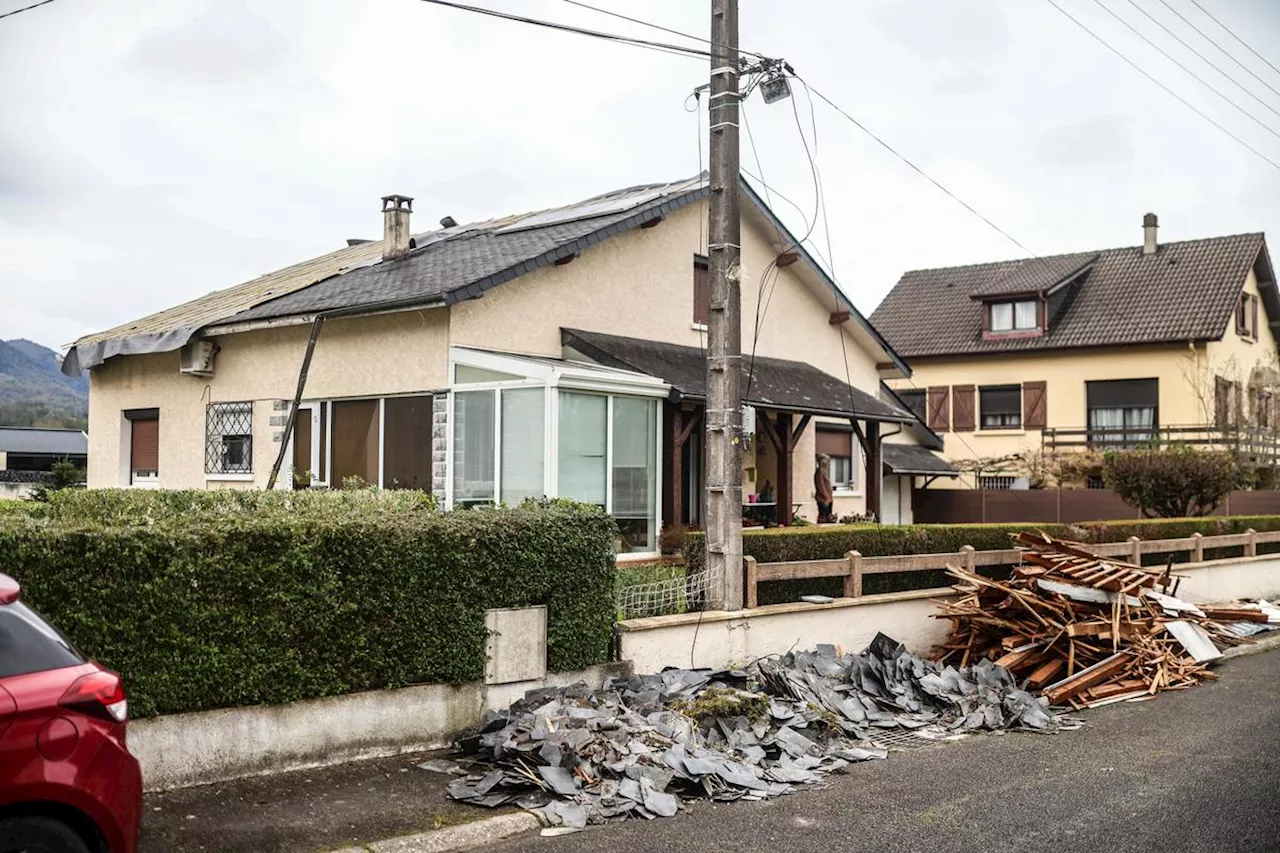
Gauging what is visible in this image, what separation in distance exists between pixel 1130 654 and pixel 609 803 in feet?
22.9

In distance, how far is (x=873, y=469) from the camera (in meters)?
21.4

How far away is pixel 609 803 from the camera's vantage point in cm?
707

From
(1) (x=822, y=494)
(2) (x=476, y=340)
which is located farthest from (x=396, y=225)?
(1) (x=822, y=494)

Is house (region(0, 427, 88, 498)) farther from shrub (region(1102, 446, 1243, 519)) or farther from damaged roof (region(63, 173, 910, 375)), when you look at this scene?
shrub (region(1102, 446, 1243, 519))

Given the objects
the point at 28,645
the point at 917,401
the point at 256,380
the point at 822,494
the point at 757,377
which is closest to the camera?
the point at 28,645

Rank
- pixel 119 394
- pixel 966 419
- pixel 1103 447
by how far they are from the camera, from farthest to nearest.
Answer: pixel 966 419 → pixel 1103 447 → pixel 119 394

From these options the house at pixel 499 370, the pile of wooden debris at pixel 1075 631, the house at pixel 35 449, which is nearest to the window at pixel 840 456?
the house at pixel 499 370

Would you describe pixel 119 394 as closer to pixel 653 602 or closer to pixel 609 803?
pixel 653 602

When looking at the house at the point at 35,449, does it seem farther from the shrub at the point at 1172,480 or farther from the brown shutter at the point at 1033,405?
the shrub at the point at 1172,480

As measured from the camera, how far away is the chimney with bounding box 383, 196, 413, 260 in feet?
59.8

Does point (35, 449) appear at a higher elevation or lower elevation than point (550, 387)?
higher

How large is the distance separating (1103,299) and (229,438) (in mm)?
29214

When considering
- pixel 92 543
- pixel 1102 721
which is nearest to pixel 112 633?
pixel 92 543

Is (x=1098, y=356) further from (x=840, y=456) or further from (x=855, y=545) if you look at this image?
(x=855, y=545)
